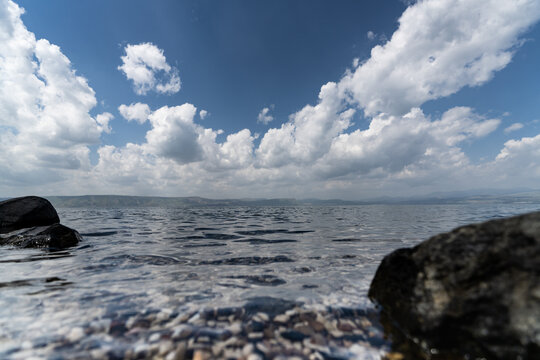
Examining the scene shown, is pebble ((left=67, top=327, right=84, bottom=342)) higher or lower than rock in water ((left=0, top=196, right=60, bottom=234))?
lower

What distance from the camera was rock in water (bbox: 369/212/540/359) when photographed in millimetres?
3127

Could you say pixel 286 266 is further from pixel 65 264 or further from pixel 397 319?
pixel 65 264

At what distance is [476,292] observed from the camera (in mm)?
3598

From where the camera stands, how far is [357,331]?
4215 millimetres

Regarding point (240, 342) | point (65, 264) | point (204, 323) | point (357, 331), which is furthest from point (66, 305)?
point (357, 331)

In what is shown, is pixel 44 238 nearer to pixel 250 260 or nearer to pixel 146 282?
pixel 146 282

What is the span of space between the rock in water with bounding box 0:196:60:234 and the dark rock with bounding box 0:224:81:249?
2.74 metres

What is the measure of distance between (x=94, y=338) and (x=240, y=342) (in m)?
2.67

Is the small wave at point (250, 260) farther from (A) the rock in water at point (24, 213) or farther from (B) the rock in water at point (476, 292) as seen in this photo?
(A) the rock in water at point (24, 213)

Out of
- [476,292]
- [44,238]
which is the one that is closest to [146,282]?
[476,292]

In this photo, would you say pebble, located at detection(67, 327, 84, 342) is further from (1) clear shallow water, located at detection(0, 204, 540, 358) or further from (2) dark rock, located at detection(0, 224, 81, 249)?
(2) dark rock, located at detection(0, 224, 81, 249)

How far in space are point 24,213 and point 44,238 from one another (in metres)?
7.13

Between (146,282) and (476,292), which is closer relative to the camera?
(476,292)

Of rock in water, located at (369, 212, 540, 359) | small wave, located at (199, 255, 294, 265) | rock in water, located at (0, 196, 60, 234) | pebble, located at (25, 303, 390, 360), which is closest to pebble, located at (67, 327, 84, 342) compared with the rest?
pebble, located at (25, 303, 390, 360)
